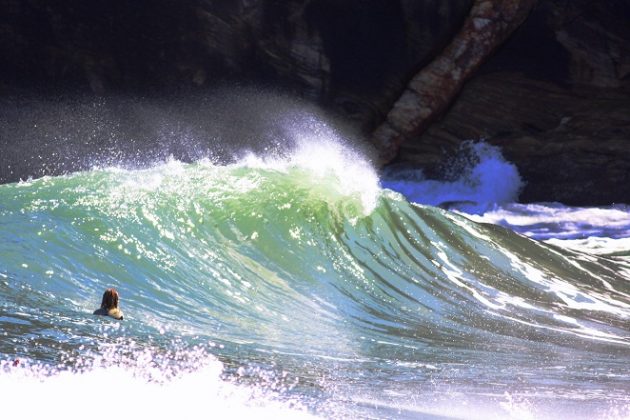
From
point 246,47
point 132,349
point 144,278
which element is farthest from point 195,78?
point 132,349

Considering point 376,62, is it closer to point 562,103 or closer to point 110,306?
point 562,103

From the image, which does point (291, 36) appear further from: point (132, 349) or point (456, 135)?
point (132, 349)

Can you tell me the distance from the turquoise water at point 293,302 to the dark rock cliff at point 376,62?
546 centimetres

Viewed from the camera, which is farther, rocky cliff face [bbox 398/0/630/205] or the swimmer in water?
rocky cliff face [bbox 398/0/630/205]

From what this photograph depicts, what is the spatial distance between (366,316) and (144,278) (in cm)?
197

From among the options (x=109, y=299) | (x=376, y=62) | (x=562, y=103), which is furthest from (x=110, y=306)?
(x=562, y=103)

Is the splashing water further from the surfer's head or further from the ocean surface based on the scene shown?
the surfer's head

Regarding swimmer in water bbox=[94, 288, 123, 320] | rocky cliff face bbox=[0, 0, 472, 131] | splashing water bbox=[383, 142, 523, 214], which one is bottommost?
swimmer in water bbox=[94, 288, 123, 320]

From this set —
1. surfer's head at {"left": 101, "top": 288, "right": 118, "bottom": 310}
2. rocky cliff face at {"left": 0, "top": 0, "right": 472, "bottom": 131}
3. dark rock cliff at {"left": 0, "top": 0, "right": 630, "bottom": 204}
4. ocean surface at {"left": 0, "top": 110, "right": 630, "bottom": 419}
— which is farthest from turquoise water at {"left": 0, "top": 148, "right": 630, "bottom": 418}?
rocky cliff face at {"left": 0, "top": 0, "right": 472, "bottom": 131}

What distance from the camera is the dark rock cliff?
61.7 ft

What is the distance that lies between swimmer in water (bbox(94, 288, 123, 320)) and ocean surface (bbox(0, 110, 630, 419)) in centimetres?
6

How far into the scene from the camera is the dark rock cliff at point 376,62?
18797 millimetres

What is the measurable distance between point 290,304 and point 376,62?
1120 cm

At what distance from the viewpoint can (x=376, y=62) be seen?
19391mm
